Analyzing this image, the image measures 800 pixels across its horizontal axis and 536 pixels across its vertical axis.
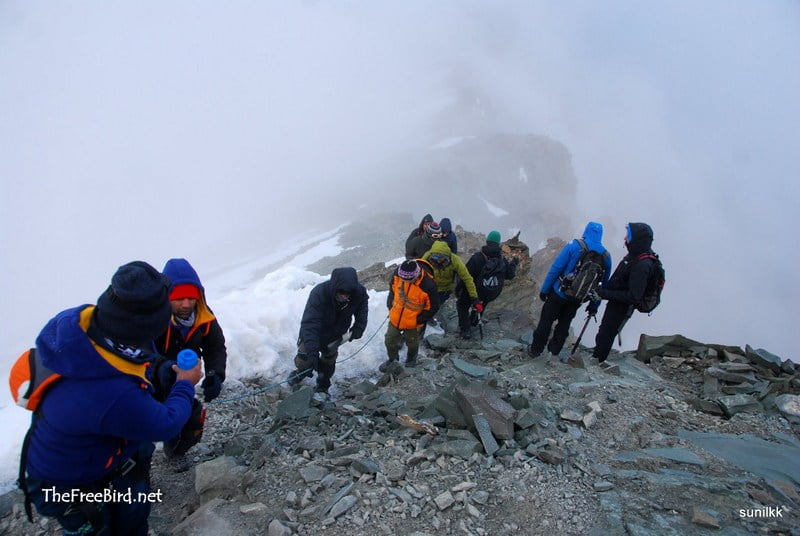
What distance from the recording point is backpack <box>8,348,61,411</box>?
216cm

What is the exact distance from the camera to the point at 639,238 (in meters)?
6.51

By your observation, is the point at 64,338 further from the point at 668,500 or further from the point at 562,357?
the point at 562,357

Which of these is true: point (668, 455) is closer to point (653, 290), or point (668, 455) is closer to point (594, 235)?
point (653, 290)

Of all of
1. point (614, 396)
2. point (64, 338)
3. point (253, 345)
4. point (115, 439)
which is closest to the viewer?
point (64, 338)

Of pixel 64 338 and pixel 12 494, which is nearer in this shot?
pixel 64 338

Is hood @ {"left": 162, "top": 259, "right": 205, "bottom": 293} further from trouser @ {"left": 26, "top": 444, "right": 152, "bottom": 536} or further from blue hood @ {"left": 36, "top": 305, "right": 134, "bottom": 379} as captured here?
blue hood @ {"left": 36, "top": 305, "right": 134, "bottom": 379}

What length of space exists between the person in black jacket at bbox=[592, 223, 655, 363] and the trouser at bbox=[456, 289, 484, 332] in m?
2.39

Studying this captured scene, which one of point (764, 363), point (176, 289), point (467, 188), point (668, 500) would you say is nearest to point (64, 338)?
point (176, 289)

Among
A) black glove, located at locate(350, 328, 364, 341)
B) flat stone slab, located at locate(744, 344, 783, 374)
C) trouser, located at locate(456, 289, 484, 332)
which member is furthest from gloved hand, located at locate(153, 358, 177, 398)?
flat stone slab, located at locate(744, 344, 783, 374)

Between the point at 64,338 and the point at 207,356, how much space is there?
7.86 ft

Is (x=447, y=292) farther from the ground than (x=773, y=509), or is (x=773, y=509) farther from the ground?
(x=447, y=292)

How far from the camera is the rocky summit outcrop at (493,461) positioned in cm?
349

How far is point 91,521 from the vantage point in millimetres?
2629

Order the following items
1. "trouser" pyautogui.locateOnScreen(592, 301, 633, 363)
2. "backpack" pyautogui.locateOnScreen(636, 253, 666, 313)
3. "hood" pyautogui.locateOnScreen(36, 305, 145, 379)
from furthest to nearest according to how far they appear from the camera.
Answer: "trouser" pyautogui.locateOnScreen(592, 301, 633, 363) < "backpack" pyautogui.locateOnScreen(636, 253, 666, 313) < "hood" pyautogui.locateOnScreen(36, 305, 145, 379)
